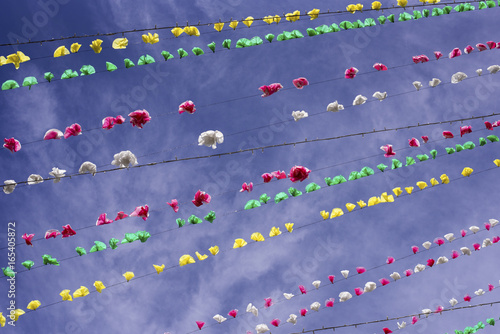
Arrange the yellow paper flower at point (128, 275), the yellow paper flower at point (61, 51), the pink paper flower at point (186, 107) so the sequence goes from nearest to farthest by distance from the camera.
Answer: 1. the yellow paper flower at point (61, 51)
2. the pink paper flower at point (186, 107)
3. the yellow paper flower at point (128, 275)

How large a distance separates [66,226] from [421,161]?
254 inches

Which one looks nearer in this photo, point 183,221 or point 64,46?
point 64,46

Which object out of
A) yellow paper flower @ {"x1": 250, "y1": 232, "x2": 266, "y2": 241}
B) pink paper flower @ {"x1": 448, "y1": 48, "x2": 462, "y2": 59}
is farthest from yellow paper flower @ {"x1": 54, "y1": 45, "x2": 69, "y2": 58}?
pink paper flower @ {"x1": 448, "y1": 48, "x2": 462, "y2": 59}

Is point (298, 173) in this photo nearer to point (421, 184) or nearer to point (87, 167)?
point (421, 184)

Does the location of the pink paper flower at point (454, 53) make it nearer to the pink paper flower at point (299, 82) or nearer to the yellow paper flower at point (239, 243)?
the pink paper flower at point (299, 82)

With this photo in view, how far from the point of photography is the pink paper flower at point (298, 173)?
8.29 meters

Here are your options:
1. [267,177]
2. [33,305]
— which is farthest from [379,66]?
[33,305]

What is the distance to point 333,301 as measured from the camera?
983cm

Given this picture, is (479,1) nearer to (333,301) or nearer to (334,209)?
(334,209)

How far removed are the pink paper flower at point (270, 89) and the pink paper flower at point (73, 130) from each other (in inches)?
116

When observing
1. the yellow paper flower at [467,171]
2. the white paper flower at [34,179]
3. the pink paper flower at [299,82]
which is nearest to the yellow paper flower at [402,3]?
the pink paper flower at [299,82]

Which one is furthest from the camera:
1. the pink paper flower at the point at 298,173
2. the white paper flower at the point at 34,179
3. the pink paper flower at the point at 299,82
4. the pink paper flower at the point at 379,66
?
the pink paper flower at the point at 379,66

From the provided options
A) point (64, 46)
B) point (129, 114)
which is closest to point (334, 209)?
point (129, 114)

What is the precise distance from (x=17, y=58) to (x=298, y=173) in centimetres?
464
